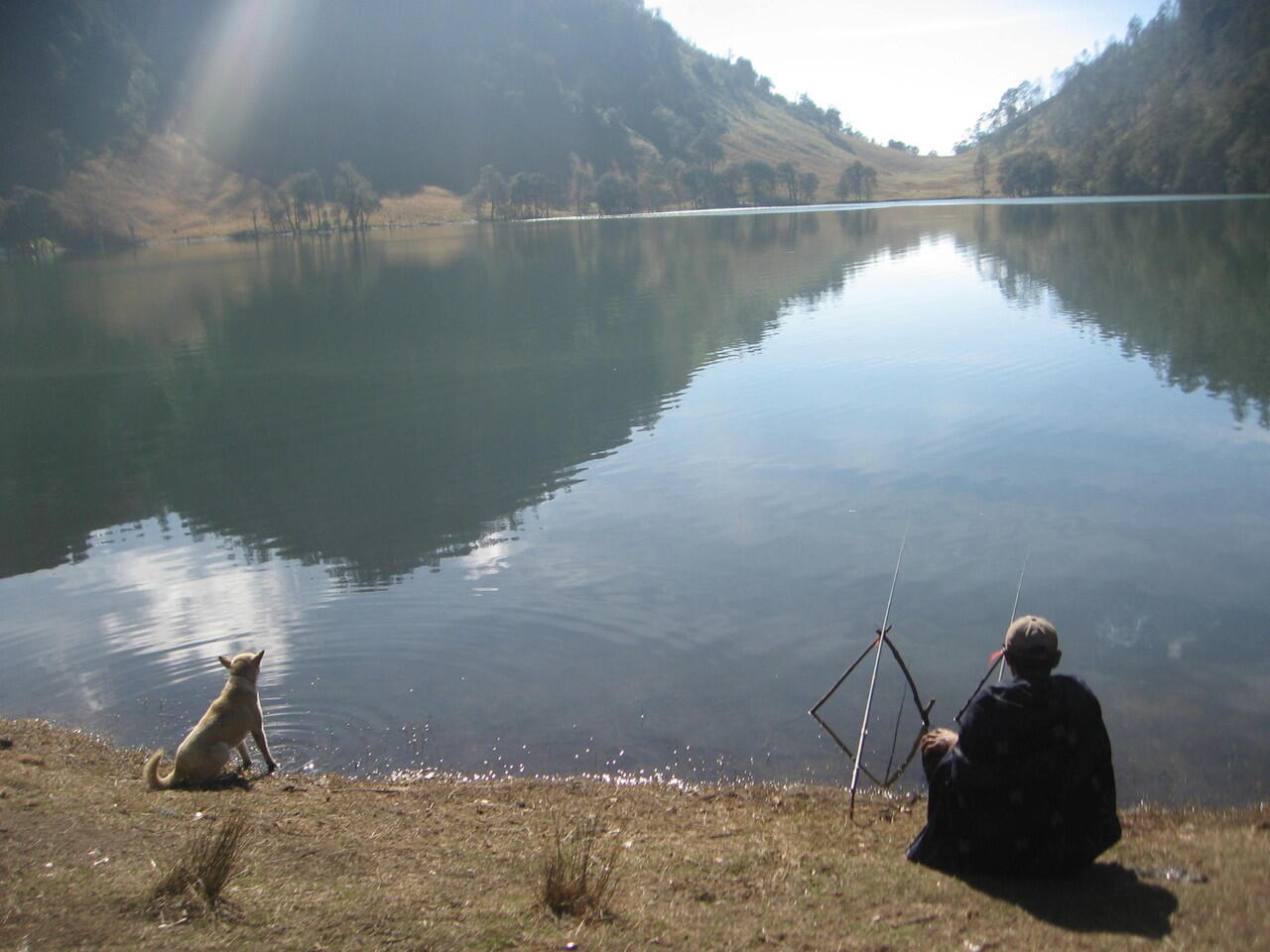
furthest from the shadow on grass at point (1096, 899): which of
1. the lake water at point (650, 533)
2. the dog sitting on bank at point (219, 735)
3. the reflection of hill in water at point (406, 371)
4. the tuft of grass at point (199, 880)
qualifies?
the reflection of hill in water at point (406, 371)

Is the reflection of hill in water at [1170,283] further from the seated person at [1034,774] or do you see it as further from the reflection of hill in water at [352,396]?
the seated person at [1034,774]

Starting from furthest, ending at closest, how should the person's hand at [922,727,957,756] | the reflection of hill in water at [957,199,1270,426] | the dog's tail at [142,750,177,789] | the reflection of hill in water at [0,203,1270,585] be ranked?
the reflection of hill in water at [957,199,1270,426]
the reflection of hill in water at [0,203,1270,585]
the dog's tail at [142,750,177,789]
the person's hand at [922,727,957,756]

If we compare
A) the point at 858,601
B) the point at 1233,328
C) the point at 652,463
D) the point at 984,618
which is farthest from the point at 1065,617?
the point at 1233,328

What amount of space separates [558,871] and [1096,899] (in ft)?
9.56

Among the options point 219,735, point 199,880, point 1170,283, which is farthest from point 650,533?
point 1170,283

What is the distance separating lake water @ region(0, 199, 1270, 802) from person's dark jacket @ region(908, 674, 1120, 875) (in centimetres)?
308

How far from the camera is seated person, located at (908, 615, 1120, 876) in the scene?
5801 millimetres

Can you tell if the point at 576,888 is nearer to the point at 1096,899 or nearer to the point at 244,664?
the point at 1096,899

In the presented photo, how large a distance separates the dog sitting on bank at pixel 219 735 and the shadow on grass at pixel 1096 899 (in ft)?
19.7

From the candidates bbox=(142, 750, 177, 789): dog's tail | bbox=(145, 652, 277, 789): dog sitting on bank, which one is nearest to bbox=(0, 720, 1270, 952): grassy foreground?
bbox=(142, 750, 177, 789): dog's tail

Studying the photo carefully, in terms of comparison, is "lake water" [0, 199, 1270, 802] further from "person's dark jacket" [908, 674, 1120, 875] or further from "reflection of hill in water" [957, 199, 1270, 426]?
"person's dark jacket" [908, 674, 1120, 875]

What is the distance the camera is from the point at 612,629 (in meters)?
12.6

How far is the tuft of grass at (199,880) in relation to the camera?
17.5ft

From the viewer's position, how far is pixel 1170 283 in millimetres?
43344
